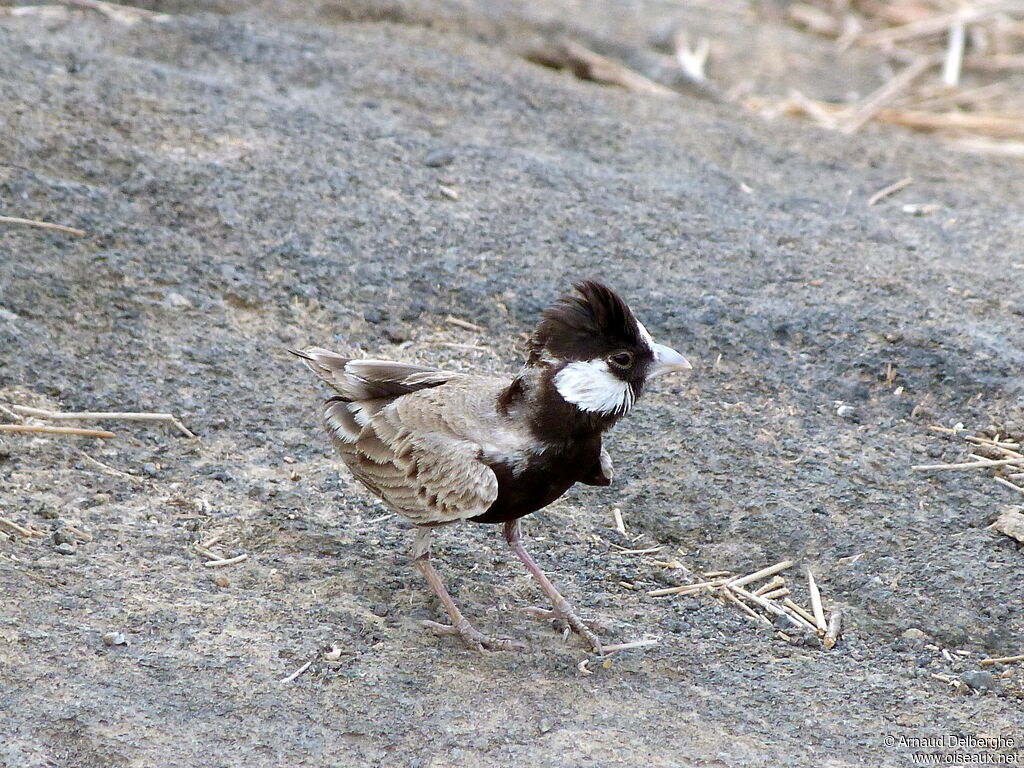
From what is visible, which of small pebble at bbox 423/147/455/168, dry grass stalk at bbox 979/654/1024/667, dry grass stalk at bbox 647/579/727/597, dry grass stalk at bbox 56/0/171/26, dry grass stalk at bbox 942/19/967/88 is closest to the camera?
dry grass stalk at bbox 979/654/1024/667

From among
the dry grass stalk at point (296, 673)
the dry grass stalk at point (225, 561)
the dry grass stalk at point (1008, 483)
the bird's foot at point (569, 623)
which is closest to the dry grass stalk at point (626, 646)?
the bird's foot at point (569, 623)

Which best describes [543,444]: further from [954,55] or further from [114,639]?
[954,55]

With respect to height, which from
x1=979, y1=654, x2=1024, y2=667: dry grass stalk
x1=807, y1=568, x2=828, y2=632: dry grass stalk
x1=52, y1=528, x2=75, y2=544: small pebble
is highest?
x1=979, y1=654, x2=1024, y2=667: dry grass stalk

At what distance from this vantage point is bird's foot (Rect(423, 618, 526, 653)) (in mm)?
5105

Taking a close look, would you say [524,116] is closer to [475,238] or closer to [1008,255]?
[475,238]

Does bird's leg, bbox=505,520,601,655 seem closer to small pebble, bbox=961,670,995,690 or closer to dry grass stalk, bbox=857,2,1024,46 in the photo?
small pebble, bbox=961,670,995,690

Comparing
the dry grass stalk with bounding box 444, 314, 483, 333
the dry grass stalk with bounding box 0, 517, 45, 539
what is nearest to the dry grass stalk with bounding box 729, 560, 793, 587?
the dry grass stalk with bounding box 444, 314, 483, 333

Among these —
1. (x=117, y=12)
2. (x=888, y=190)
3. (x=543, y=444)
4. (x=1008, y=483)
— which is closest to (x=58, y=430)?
(x=543, y=444)

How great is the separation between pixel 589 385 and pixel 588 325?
254mm

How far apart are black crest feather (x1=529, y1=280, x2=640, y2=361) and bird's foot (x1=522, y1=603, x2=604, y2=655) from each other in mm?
1116

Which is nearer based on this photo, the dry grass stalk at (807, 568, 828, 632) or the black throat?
the black throat

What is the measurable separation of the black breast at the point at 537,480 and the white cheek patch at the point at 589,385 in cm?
19

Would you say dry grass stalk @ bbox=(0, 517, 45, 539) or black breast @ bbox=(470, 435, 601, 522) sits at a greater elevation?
black breast @ bbox=(470, 435, 601, 522)

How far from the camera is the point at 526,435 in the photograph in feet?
16.9
